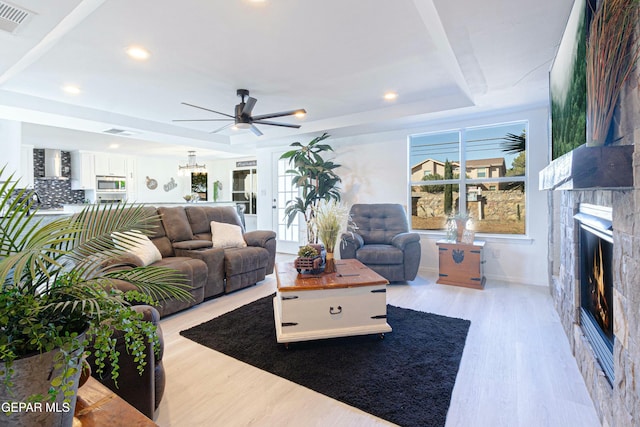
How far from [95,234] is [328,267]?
2.04m

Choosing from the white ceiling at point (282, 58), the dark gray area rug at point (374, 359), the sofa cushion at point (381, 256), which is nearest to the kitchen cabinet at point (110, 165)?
the white ceiling at point (282, 58)

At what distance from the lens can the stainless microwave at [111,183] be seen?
7.75 meters

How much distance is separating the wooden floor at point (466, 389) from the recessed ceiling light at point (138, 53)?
2402 millimetres

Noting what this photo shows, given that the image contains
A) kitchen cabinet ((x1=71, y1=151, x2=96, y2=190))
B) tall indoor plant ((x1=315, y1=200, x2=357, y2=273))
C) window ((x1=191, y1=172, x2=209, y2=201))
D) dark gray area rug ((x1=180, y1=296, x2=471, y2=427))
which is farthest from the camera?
window ((x1=191, y1=172, x2=209, y2=201))

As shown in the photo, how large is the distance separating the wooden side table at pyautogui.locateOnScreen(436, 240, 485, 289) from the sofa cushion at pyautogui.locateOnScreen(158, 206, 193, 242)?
319 cm

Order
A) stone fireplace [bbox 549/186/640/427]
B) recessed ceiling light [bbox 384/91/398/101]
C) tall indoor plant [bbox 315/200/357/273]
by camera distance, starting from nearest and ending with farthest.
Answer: stone fireplace [bbox 549/186/640/427], tall indoor plant [bbox 315/200/357/273], recessed ceiling light [bbox 384/91/398/101]

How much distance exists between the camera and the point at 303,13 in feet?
7.05

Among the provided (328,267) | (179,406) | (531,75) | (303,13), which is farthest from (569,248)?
(179,406)

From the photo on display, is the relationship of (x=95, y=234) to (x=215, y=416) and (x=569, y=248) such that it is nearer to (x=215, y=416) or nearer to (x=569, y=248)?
(x=215, y=416)

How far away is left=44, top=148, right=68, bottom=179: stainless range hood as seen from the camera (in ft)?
23.7

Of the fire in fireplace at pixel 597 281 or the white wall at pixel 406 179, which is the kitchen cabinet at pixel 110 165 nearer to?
the white wall at pixel 406 179

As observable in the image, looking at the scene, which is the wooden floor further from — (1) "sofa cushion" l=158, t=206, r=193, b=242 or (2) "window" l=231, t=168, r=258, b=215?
(2) "window" l=231, t=168, r=258, b=215

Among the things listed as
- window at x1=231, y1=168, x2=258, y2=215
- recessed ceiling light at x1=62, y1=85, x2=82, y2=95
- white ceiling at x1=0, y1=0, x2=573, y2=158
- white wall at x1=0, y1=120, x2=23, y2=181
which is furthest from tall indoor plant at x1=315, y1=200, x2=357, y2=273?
window at x1=231, y1=168, x2=258, y2=215

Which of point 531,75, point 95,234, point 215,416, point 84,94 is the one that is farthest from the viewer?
point 84,94
